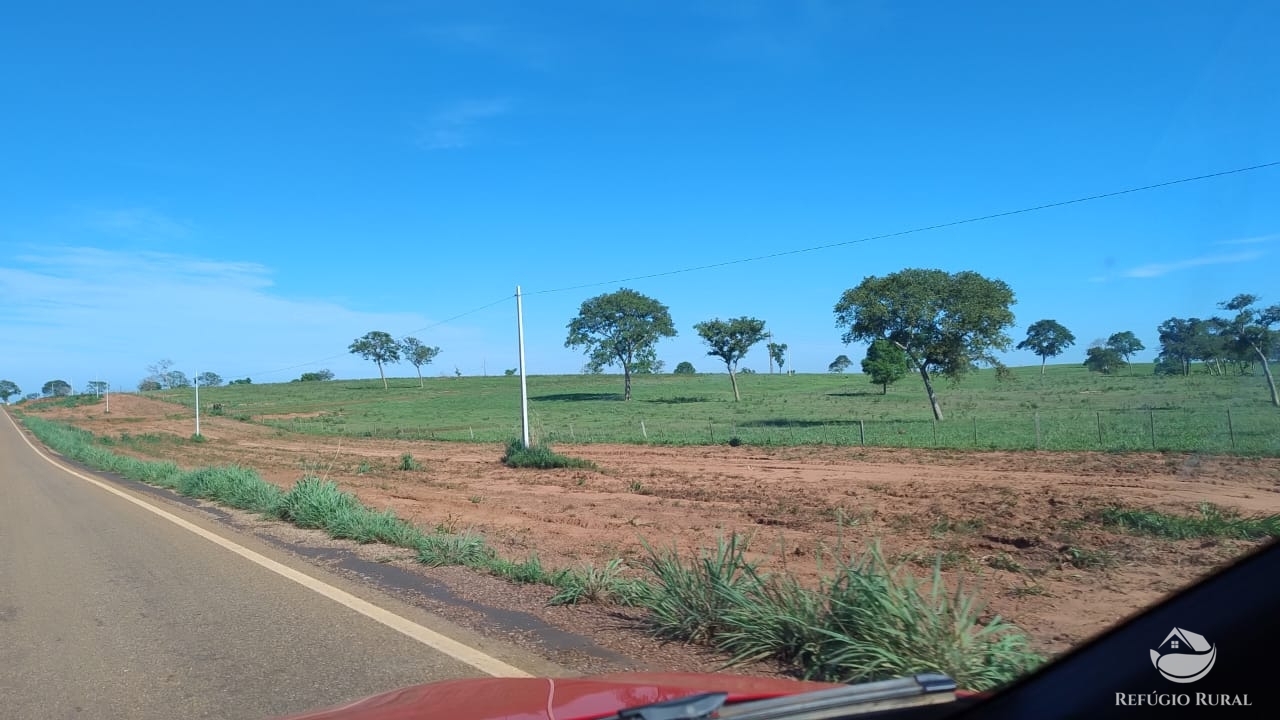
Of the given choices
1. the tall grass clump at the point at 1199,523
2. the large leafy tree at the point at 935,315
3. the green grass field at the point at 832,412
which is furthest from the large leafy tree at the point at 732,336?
the tall grass clump at the point at 1199,523

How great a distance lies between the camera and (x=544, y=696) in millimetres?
A: 3549

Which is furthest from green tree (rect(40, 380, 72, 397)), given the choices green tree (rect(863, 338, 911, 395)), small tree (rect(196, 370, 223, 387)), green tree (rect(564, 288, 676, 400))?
green tree (rect(863, 338, 911, 395))

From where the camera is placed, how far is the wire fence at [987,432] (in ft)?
52.0

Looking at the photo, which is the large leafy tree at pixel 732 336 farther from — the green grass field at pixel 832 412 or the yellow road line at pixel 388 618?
the yellow road line at pixel 388 618

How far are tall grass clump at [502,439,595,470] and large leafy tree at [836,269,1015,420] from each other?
17.8 metres

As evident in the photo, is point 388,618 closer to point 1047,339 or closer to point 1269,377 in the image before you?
point 1269,377

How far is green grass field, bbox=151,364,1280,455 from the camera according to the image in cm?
2144

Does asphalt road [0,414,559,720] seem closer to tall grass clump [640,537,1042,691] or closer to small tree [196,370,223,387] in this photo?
tall grass clump [640,537,1042,691]

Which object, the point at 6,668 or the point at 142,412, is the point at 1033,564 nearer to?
the point at 6,668

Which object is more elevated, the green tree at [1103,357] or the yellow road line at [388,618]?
the green tree at [1103,357]

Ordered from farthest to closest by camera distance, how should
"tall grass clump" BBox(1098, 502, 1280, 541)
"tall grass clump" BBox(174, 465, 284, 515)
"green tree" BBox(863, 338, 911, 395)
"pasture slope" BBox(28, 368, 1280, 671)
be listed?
"green tree" BBox(863, 338, 911, 395) < "tall grass clump" BBox(174, 465, 284, 515) < "tall grass clump" BBox(1098, 502, 1280, 541) < "pasture slope" BBox(28, 368, 1280, 671)

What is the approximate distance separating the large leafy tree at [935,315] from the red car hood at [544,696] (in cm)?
3587

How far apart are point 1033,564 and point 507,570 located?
18.3 feet

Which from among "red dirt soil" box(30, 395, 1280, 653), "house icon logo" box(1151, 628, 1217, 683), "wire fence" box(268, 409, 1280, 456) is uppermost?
"house icon logo" box(1151, 628, 1217, 683)
